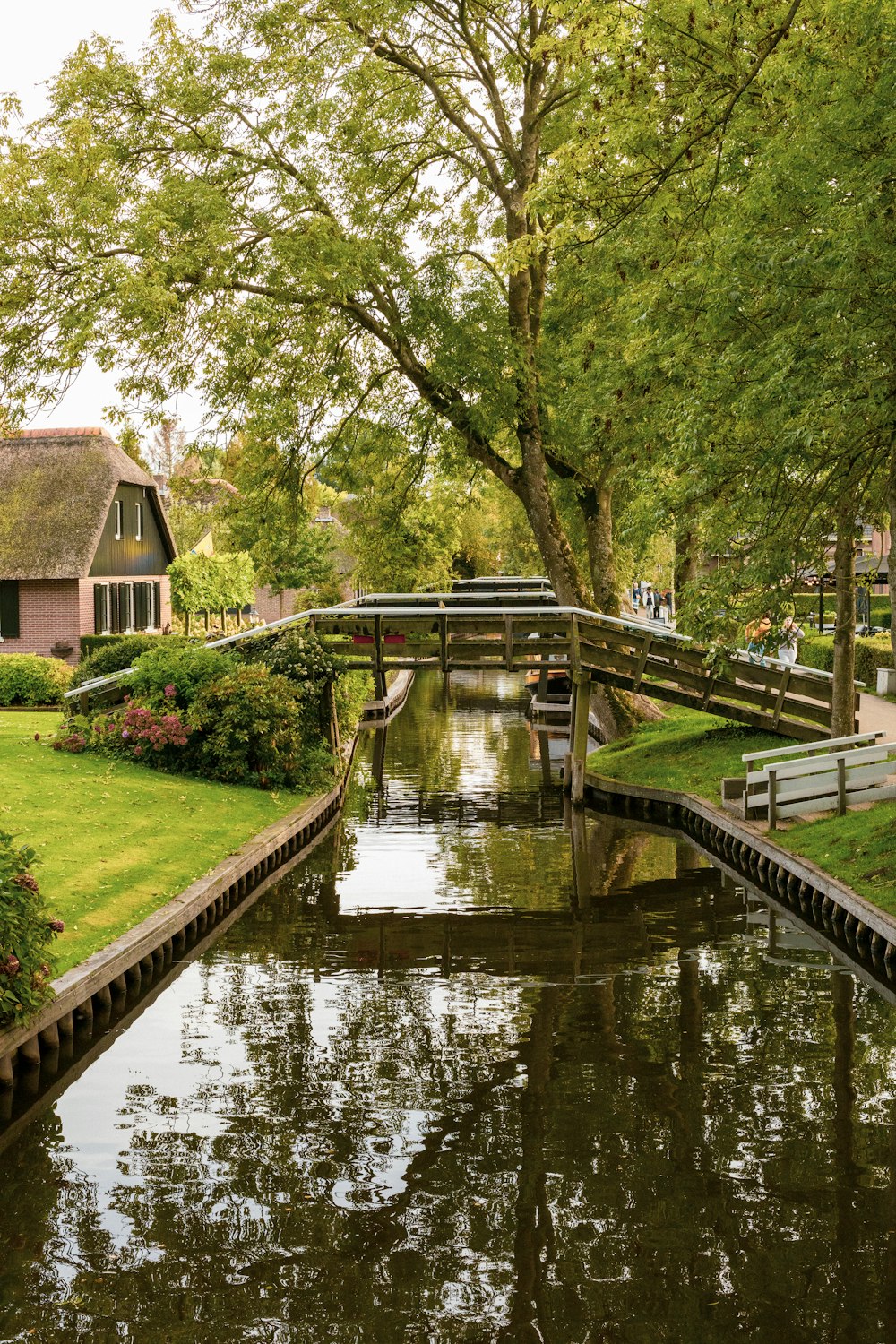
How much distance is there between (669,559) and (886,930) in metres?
54.0

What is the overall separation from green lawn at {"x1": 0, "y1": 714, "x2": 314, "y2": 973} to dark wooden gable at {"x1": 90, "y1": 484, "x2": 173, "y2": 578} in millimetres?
18557

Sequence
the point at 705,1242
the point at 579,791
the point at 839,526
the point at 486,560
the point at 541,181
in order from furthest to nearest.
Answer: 1. the point at 486,560
2. the point at 579,791
3. the point at 541,181
4. the point at 839,526
5. the point at 705,1242

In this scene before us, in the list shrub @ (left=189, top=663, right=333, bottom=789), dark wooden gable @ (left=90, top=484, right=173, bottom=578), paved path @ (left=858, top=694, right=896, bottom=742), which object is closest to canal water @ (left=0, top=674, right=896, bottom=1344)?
shrub @ (left=189, top=663, right=333, bottom=789)

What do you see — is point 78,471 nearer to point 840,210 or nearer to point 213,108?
point 213,108

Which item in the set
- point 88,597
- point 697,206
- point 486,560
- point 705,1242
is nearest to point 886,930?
point 705,1242

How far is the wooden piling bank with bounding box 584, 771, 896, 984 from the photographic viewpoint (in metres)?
16.1

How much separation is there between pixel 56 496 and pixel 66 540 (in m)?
2.10

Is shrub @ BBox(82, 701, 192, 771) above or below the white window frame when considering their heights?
below

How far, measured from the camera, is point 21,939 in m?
11.8

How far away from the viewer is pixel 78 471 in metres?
46.6

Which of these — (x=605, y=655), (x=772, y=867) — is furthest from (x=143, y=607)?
(x=772, y=867)

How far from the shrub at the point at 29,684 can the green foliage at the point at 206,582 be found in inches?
617

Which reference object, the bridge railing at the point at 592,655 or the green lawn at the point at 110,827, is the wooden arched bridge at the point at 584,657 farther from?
the green lawn at the point at 110,827

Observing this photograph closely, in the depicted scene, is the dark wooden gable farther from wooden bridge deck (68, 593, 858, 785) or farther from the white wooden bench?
the white wooden bench
